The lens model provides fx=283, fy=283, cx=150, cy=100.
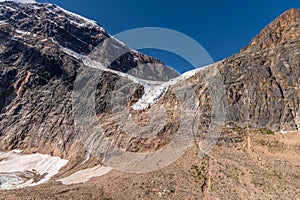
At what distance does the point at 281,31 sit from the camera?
40.6 metres

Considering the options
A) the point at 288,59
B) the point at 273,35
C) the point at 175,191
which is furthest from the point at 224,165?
the point at 273,35

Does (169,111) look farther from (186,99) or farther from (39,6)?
(39,6)

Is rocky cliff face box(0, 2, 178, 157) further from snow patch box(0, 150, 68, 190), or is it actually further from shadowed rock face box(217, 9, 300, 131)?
shadowed rock face box(217, 9, 300, 131)

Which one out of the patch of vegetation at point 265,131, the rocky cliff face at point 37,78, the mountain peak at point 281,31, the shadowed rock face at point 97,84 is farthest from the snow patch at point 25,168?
the mountain peak at point 281,31

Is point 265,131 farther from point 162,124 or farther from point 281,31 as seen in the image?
point 281,31

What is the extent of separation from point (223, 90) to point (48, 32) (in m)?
82.3

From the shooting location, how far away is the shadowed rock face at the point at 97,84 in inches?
1366

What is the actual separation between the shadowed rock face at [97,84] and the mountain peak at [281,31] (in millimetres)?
143

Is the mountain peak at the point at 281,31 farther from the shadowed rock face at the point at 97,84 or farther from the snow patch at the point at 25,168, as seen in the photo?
the snow patch at the point at 25,168

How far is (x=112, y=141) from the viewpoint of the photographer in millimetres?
48094

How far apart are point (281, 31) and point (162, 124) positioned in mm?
21764

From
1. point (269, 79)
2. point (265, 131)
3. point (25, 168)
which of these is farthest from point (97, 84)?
point (265, 131)

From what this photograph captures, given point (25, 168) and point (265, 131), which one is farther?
point (25, 168)

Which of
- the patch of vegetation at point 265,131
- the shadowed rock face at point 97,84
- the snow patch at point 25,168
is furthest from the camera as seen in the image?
the snow patch at point 25,168
